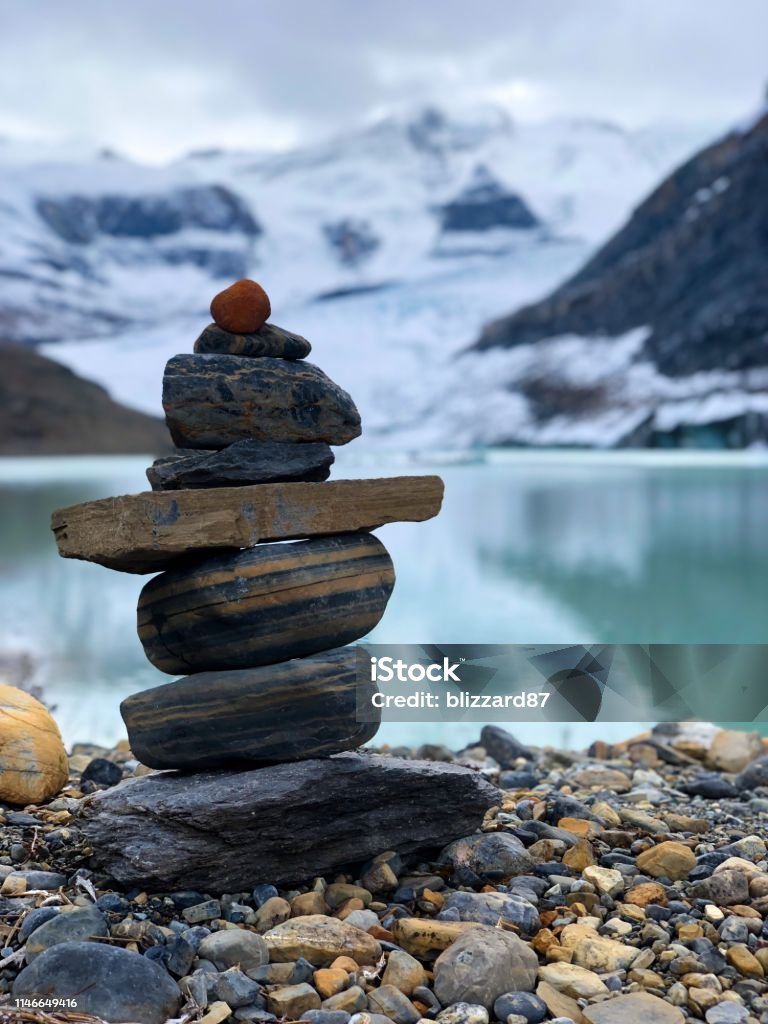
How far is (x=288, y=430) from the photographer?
500 cm

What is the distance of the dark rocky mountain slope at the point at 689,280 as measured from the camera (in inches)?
2960

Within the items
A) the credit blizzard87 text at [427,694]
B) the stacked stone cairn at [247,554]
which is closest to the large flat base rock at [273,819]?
the stacked stone cairn at [247,554]

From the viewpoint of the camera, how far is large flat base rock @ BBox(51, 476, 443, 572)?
14.7 ft

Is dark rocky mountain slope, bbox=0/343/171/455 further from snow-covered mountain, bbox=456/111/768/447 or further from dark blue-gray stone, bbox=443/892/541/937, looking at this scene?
dark blue-gray stone, bbox=443/892/541/937

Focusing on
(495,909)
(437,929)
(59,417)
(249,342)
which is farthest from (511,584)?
(59,417)

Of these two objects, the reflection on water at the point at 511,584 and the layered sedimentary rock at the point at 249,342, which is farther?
the reflection on water at the point at 511,584

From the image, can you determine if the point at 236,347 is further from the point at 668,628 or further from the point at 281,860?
the point at 668,628

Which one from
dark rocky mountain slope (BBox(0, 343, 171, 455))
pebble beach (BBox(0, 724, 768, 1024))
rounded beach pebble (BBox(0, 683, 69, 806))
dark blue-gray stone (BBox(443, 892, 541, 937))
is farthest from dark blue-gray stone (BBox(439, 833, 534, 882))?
dark rocky mountain slope (BBox(0, 343, 171, 455))

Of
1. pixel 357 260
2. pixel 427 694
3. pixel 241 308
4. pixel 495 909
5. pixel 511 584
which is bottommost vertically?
pixel 511 584

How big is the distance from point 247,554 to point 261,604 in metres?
0.22

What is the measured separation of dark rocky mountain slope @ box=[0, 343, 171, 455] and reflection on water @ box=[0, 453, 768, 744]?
35.4 m

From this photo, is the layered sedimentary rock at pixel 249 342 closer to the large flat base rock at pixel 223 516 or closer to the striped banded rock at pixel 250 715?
the large flat base rock at pixel 223 516

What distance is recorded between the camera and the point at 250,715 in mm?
4703

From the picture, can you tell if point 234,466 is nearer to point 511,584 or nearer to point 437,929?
point 437,929
